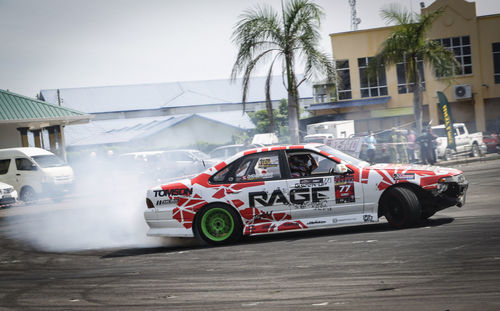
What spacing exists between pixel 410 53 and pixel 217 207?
22.3 m

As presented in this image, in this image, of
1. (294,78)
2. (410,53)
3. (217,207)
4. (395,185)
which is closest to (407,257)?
(395,185)

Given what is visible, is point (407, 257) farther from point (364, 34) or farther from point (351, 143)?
point (364, 34)

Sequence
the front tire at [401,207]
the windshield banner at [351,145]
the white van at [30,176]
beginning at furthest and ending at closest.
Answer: the white van at [30,176] < the windshield banner at [351,145] < the front tire at [401,207]

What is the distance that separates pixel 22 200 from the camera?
78.9 ft

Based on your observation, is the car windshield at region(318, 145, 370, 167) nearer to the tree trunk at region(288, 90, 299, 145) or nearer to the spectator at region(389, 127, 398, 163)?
the tree trunk at region(288, 90, 299, 145)

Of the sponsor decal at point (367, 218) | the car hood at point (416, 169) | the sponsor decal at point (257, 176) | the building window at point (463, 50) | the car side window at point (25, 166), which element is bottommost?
the sponsor decal at point (367, 218)

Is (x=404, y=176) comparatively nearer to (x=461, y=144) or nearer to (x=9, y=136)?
(x=461, y=144)

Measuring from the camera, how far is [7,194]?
73.1 ft

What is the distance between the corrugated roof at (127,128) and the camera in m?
55.1

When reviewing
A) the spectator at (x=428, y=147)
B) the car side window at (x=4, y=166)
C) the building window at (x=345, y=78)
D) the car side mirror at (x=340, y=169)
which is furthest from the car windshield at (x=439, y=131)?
the car side mirror at (x=340, y=169)


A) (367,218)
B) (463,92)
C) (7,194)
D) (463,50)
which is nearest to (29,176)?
(7,194)

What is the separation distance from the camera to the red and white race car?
878 centimetres

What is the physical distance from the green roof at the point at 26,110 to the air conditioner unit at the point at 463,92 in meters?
26.6

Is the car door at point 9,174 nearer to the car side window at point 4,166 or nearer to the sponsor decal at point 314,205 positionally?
the car side window at point 4,166
